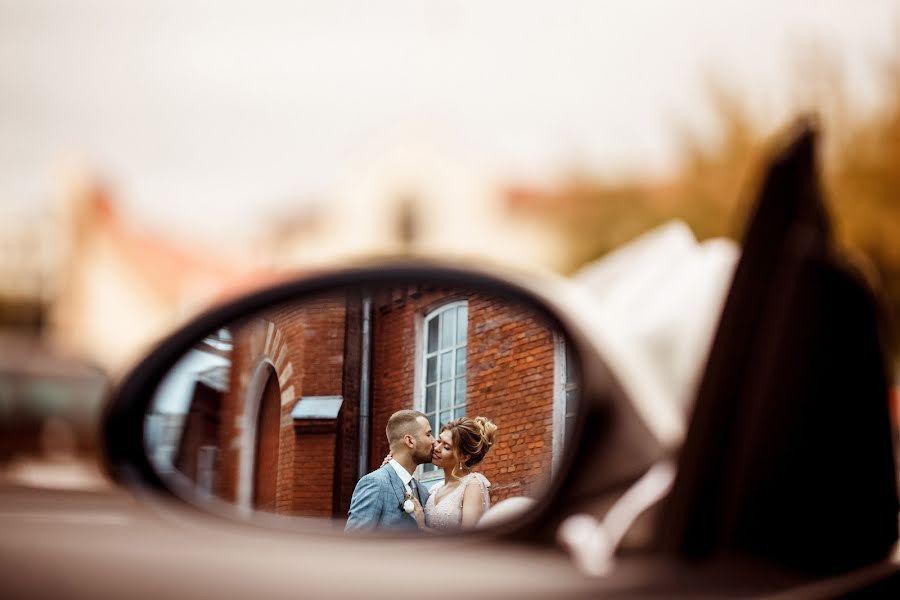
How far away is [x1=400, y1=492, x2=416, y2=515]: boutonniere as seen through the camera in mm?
1354

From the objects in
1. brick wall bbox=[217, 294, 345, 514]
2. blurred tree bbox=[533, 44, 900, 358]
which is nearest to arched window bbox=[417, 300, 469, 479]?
brick wall bbox=[217, 294, 345, 514]

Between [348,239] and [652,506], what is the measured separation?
24790mm

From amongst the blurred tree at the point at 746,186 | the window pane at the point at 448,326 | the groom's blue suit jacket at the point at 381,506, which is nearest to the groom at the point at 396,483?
the groom's blue suit jacket at the point at 381,506

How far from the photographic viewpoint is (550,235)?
22.5 m

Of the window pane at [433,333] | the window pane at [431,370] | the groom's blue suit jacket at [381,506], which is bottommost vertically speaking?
the groom's blue suit jacket at [381,506]

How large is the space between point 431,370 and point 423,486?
5.7 inches

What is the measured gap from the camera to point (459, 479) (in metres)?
1.36

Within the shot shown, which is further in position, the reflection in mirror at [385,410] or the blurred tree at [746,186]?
the blurred tree at [746,186]

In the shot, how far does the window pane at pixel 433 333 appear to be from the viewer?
1.36 meters

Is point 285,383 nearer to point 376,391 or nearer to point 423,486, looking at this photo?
point 376,391

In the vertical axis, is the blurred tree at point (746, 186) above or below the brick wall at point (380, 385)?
above

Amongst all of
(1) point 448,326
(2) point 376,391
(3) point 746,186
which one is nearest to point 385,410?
(2) point 376,391

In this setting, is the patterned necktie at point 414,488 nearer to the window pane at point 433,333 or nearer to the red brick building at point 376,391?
the red brick building at point 376,391

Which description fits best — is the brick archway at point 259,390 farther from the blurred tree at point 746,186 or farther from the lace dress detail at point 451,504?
the blurred tree at point 746,186
